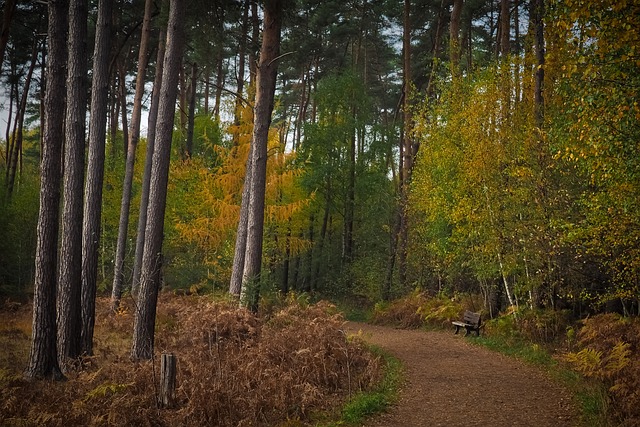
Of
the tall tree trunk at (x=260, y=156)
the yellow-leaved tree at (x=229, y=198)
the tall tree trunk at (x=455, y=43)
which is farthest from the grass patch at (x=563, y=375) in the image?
the yellow-leaved tree at (x=229, y=198)

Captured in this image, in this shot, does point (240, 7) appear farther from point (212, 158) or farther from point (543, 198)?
point (212, 158)

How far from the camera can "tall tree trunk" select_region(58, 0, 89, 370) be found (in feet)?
29.3

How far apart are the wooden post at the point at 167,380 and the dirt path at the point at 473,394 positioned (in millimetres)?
3153

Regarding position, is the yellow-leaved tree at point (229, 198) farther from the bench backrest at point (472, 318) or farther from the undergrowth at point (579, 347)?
the bench backrest at point (472, 318)

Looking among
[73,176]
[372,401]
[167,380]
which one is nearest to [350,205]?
[73,176]

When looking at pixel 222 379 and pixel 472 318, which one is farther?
pixel 472 318

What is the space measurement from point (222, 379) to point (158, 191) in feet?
13.3

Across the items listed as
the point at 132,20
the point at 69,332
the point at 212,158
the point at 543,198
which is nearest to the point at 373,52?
the point at 212,158

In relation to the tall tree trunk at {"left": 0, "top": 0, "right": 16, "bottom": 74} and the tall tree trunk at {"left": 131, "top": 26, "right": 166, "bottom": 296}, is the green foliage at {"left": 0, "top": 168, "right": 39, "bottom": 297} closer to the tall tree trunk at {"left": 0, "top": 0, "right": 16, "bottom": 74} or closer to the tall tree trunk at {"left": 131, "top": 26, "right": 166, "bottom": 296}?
the tall tree trunk at {"left": 131, "top": 26, "right": 166, "bottom": 296}

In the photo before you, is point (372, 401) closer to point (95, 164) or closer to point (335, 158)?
point (95, 164)

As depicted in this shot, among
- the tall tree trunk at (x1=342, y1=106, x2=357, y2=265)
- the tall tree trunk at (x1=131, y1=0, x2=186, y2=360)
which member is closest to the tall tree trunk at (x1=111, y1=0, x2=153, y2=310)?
the tall tree trunk at (x1=131, y1=0, x2=186, y2=360)

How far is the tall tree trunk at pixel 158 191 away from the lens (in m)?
9.72

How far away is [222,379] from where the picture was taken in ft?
26.2

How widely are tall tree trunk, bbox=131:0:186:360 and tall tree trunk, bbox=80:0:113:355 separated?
122 cm
